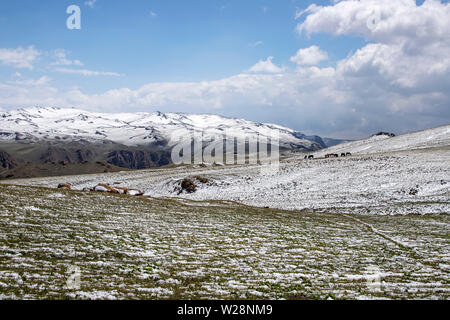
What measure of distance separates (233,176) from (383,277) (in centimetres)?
5915

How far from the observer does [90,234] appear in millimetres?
19750

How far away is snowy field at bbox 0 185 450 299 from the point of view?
467 inches

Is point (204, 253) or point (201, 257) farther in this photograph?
point (204, 253)

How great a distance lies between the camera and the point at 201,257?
1677 cm
